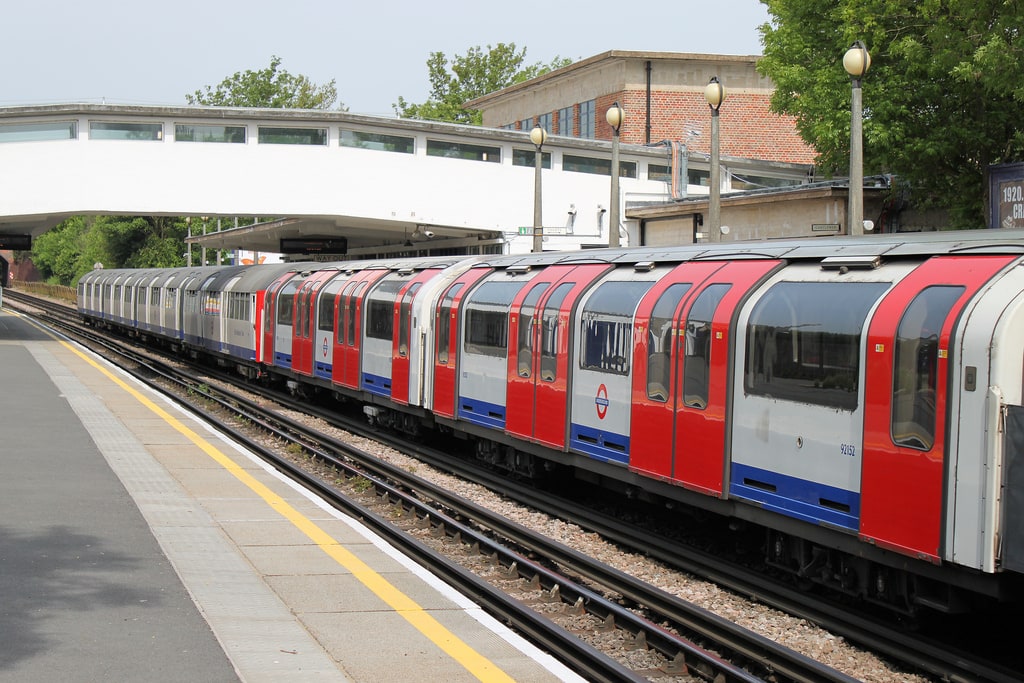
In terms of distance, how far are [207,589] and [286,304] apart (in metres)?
18.4

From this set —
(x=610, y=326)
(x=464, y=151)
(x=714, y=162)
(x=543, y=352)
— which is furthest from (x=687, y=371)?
(x=464, y=151)

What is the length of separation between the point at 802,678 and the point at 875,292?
2981mm

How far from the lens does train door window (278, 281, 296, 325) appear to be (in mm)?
26156

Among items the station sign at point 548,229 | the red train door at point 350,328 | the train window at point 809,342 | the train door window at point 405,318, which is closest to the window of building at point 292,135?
the station sign at point 548,229

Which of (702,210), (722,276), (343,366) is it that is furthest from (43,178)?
(722,276)

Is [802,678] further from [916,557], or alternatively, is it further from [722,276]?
[722,276]

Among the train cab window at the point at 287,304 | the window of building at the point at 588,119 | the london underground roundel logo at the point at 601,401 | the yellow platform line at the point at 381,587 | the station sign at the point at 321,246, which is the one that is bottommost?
the yellow platform line at the point at 381,587

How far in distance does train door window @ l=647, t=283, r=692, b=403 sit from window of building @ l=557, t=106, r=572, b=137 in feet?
144

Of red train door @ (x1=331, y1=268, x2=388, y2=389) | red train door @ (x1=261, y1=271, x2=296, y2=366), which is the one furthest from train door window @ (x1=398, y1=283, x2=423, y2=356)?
red train door @ (x1=261, y1=271, x2=296, y2=366)

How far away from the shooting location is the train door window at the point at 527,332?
47.0ft

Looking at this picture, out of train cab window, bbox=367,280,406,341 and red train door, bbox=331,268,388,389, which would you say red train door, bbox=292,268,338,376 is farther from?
train cab window, bbox=367,280,406,341

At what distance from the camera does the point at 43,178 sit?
35094 millimetres

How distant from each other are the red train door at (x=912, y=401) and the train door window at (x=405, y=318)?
11.0 meters

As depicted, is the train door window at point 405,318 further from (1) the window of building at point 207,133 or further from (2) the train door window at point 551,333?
(1) the window of building at point 207,133
